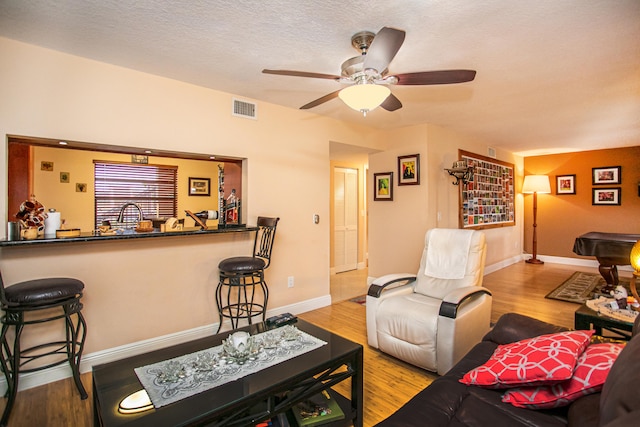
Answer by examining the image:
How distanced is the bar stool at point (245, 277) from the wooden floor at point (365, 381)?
2.58ft

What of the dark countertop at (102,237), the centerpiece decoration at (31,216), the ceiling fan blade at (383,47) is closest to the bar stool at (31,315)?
the dark countertop at (102,237)

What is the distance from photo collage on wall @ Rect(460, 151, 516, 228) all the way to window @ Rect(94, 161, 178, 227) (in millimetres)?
4149

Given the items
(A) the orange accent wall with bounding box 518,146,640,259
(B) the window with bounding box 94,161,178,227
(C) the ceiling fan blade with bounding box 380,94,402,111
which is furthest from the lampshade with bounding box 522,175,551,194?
(B) the window with bounding box 94,161,178,227

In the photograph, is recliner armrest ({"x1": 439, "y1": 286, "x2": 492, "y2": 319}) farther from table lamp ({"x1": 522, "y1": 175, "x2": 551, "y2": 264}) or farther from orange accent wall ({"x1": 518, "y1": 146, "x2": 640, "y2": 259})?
orange accent wall ({"x1": 518, "y1": 146, "x2": 640, "y2": 259})

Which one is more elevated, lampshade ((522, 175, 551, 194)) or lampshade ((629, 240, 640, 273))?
lampshade ((522, 175, 551, 194))

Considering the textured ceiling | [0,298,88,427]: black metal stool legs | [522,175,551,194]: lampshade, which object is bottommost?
[0,298,88,427]: black metal stool legs

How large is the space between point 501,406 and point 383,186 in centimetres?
380

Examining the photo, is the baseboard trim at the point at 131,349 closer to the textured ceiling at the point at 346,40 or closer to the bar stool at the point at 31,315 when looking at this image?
the bar stool at the point at 31,315

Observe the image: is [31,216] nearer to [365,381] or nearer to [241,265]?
[241,265]

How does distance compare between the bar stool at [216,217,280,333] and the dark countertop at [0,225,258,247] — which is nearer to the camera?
the dark countertop at [0,225,258,247]

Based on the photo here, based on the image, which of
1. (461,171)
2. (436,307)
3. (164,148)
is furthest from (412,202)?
(164,148)

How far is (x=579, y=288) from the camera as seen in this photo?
4.73m

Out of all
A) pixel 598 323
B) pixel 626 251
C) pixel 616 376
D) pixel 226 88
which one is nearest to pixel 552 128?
pixel 626 251

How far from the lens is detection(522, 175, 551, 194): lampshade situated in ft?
22.1
